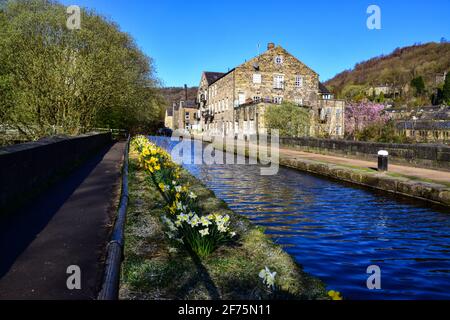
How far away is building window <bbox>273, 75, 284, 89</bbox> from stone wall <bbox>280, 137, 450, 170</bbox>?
2427cm

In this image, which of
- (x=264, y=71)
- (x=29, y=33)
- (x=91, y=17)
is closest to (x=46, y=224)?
(x=29, y=33)

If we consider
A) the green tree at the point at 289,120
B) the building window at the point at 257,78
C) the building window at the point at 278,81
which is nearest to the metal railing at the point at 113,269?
the green tree at the point at 289,120

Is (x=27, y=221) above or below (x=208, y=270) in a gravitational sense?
above

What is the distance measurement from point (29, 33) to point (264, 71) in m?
30.3

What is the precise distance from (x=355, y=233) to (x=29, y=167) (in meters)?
6.66

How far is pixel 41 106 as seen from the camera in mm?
19797

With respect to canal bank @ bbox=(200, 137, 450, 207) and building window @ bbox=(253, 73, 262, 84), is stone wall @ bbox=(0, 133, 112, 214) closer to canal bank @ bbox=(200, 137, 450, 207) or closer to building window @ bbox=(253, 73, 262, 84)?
canal bank @ bbox=(200, 137, 450, 207)

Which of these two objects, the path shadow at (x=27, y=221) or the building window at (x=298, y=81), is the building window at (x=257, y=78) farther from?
the path shadow at (x=27, y=221)

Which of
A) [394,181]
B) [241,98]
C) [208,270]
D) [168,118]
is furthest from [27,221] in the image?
[168,118]

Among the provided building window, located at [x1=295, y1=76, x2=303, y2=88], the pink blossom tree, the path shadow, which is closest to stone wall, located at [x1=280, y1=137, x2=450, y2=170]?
the path shadow

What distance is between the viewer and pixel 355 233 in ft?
25.0

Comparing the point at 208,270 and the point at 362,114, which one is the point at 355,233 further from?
the point at 362,114

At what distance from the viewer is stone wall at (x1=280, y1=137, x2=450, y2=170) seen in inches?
568
